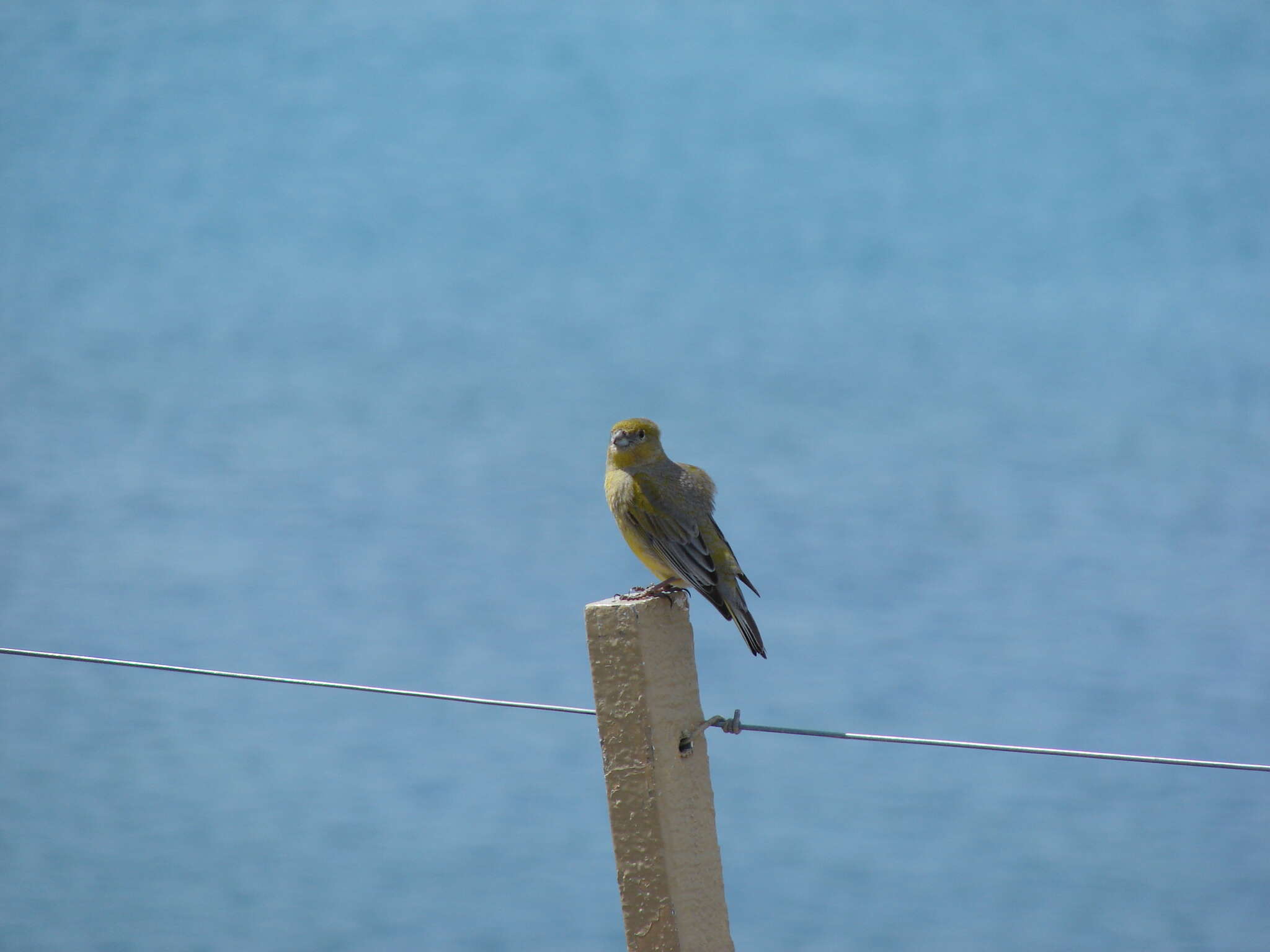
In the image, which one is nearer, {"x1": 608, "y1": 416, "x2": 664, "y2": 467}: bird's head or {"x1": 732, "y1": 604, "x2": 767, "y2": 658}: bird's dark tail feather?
{"x1": 732, "y1": 604, "x2": 767, "y2": 658}: bird's dark tail feather

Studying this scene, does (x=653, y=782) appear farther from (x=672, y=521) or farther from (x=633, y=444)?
(x=633, y=444)

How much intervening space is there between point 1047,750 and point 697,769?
1.74ft

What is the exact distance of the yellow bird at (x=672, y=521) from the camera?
305 cm

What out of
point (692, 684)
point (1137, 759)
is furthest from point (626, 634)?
point (1137, 759)

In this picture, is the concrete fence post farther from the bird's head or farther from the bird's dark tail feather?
the bird's head

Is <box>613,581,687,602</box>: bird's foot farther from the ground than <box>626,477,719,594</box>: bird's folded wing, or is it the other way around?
<box>626,477,719,594</box>: bird's folded wing

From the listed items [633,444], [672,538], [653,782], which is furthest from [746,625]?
[653,782]

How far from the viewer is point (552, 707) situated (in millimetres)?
2145

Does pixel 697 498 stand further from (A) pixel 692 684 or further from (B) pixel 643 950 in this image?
(B) pixel 643 950

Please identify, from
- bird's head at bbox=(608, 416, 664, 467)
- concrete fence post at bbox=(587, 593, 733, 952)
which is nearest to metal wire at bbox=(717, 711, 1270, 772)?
concrete fence post at bbox=(587, 593, 733, 952)

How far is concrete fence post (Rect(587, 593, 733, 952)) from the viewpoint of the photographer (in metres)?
2.00

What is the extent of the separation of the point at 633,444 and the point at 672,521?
289 millimetres

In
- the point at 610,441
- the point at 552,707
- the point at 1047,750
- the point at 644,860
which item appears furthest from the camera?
the point at 610,441

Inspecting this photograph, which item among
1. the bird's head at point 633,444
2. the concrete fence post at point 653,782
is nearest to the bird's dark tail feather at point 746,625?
the bird's head at point 633,444
